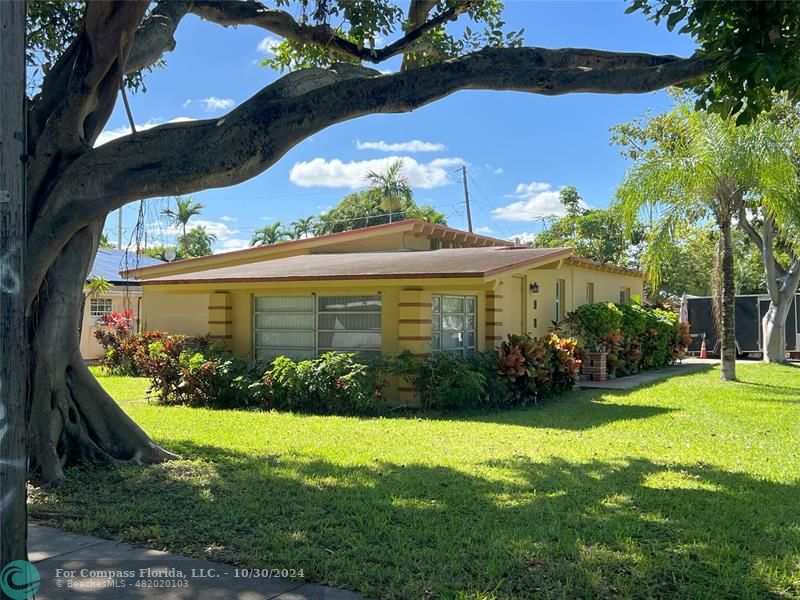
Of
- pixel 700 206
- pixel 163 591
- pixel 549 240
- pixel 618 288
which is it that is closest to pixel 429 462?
pixel 163 591

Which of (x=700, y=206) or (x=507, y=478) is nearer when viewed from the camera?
(x=507, y=478)

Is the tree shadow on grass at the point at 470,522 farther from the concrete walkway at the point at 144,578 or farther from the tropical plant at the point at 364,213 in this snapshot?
the tropical plant at the point at 364,213

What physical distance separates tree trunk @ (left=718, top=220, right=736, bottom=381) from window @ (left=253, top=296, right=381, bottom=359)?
8.88 metres

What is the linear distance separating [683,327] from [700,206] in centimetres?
777

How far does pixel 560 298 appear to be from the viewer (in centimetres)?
2014

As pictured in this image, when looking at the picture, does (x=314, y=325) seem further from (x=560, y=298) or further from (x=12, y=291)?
(x=12, y=291)

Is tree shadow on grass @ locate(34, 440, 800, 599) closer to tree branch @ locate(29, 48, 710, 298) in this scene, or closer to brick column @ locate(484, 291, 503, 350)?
tree branch @ locate(29, 48, 710, 298)

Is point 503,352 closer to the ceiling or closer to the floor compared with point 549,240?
closer to the floor

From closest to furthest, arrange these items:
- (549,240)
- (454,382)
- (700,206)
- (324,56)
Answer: (324,56), (454,382), (700,206), (549,240)

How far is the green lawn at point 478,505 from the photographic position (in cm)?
468

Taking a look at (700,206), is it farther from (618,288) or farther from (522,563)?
(522,563)

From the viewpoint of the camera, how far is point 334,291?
14391 millimetres

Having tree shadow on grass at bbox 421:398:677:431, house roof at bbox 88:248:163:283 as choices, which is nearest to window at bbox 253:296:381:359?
tree shadow on grass at bbox 421:398:677:431

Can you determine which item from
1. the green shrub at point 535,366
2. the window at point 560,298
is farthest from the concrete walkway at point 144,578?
the window at point 560,298
